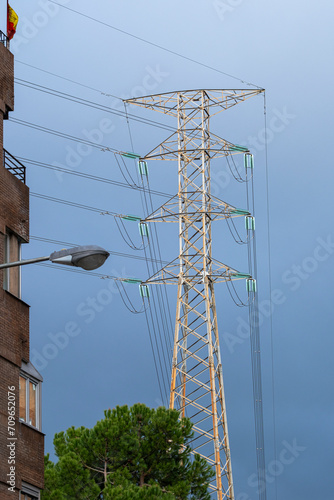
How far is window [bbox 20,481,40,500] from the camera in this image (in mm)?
36562

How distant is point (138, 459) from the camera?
192 ft

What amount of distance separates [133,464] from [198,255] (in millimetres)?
11249

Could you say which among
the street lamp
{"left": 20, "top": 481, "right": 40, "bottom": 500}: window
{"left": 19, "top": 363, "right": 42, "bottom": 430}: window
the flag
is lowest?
the street lamp

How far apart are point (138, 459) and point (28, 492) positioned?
72.1 ft

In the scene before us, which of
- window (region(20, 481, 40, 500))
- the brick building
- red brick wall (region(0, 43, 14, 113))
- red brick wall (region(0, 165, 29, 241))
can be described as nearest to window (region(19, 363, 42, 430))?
the brick building

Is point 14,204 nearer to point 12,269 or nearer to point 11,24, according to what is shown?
point 12,269

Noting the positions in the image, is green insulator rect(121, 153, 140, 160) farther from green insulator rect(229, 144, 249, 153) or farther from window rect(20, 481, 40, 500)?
window rect(20, 481, 40, 500)

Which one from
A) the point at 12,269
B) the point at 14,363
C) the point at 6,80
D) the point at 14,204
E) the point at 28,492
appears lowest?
the point at 28,492

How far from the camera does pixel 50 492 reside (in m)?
56.9

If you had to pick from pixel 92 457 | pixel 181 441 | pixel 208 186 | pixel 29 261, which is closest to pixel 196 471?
pixel 181 441

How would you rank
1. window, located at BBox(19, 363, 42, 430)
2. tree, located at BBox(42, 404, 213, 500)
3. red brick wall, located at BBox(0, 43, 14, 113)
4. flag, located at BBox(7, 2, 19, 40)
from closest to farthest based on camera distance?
window, located at BBox(19, 363, 42, 430), red brick wall, located at BBox(0, 43, 14, 113), flag, located at BBox(7, 2, 19, 40), tree, located at BBox(42, 404, 213, 500)

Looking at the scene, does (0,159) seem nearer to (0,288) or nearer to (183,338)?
(0,288)

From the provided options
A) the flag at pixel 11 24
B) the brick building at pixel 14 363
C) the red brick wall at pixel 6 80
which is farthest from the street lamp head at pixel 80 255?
the flag at pixel 11 24

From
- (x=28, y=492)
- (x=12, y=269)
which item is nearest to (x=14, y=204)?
(x=12, y=269)
